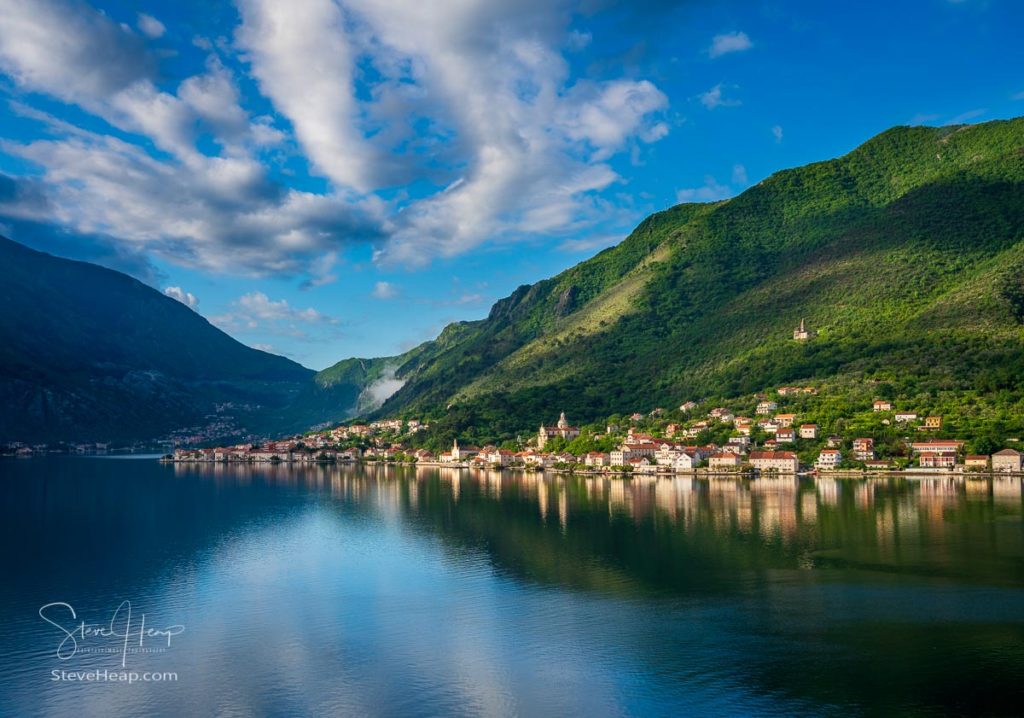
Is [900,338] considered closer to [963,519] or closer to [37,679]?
[963,519]

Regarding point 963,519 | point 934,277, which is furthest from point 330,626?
point 934,277

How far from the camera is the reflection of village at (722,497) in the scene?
50000 millimetres

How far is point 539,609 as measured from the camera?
97.2 ft

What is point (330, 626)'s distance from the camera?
28141mm

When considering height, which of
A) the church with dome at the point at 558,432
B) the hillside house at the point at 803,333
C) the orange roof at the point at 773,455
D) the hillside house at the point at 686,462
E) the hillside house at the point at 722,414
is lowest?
the hillside house at the point at 686,462

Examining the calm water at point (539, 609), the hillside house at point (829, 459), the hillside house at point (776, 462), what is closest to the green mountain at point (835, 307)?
the hillside house at point (829, 459)

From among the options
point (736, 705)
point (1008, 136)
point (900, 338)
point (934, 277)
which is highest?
point (1008, 136)

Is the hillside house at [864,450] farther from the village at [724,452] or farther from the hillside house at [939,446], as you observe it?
the hillside house at [939,446]

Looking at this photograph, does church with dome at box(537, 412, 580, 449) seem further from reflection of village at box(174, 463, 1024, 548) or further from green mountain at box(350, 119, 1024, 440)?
reflection of village at box(174, 463, 1024, 548)

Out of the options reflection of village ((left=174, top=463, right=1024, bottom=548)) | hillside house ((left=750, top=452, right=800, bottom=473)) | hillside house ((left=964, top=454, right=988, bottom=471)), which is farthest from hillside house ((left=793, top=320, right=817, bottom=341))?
hillside house ((left=964, top=454, right=988, bottom=471))

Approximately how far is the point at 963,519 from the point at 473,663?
38.4m

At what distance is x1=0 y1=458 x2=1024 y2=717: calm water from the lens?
21.0m
